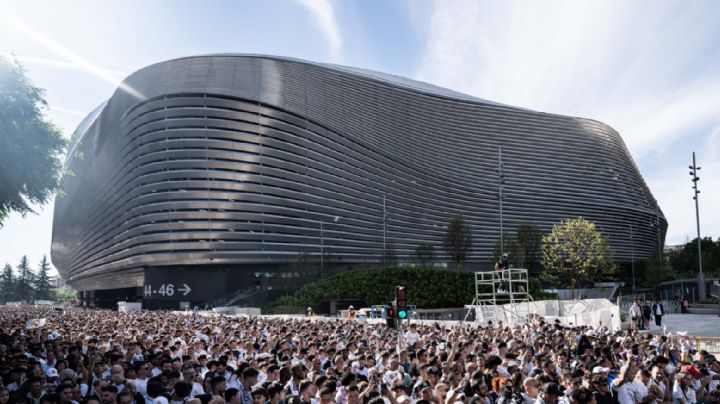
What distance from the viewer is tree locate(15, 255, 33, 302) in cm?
16925

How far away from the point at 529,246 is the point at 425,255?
1903cm

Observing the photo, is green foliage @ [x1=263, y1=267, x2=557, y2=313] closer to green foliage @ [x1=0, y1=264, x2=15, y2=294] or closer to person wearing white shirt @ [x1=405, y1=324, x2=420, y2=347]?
person wearing white shirt @ [x1=405, y1=324, x2=420, y2=347]

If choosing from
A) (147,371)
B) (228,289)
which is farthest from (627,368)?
(228,289)

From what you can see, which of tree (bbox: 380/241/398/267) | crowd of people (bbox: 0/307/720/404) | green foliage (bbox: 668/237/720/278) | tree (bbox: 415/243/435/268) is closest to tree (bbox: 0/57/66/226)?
crowd of people (bbox: 0/307/720/404)

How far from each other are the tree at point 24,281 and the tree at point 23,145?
16565cm

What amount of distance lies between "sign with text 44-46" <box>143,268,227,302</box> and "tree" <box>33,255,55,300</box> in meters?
116

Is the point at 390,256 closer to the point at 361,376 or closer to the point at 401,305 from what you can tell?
the point at 401,305

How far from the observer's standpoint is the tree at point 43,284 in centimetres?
17050

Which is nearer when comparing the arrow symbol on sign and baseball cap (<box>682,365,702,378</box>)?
baseball cap (<box>682,365,702,378</box>)

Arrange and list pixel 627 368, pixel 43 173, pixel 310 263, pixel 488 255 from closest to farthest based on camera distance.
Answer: pixel 627 368
pixel 43 173
pixel 310 263
pixel 488 255

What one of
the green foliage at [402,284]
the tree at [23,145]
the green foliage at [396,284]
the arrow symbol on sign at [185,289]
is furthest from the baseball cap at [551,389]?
the arrow symbol on sign at [185,289]

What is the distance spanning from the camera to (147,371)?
454 inches

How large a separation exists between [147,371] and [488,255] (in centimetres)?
Result: 9664

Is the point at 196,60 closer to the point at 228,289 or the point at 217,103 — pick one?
the point at 217,103
